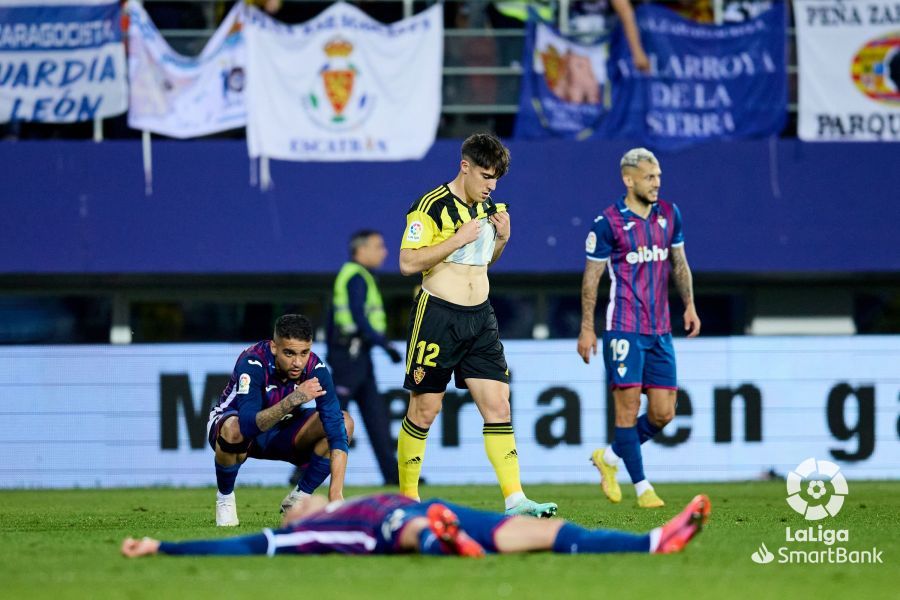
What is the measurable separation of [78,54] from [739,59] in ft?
21.5

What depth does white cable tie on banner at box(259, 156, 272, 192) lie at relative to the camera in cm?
1645

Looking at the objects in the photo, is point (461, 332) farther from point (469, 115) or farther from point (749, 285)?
point (749, 285)

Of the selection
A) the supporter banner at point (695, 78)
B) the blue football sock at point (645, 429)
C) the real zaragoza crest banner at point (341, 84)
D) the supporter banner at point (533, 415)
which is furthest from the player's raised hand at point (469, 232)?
the supporter banner at point (695, 78)

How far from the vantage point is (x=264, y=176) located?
16.5m

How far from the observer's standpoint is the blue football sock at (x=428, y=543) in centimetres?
619

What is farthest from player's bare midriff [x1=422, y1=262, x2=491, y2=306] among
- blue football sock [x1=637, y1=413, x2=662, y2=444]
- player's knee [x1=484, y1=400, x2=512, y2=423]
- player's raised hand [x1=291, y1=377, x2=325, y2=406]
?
blue football sock [x1=637, y1=413, x2=662, y2=444]

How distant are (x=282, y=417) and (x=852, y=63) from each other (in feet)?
30.9

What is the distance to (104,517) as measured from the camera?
10094 mm

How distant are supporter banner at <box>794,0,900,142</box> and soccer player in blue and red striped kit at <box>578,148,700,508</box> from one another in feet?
19.3

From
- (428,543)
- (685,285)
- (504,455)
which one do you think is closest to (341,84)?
(685,285)

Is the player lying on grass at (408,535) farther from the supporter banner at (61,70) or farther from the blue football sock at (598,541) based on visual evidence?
the supporter banner at (61,70)

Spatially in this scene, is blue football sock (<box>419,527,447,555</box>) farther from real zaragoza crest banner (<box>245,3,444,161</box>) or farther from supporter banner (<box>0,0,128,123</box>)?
supporter banner (<box>0,0,128,123</box>)

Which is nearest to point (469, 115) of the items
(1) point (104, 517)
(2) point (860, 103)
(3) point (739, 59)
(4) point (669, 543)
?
(3) point (739, 59)

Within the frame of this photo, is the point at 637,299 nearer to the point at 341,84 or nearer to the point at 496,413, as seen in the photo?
the point at 496,413
